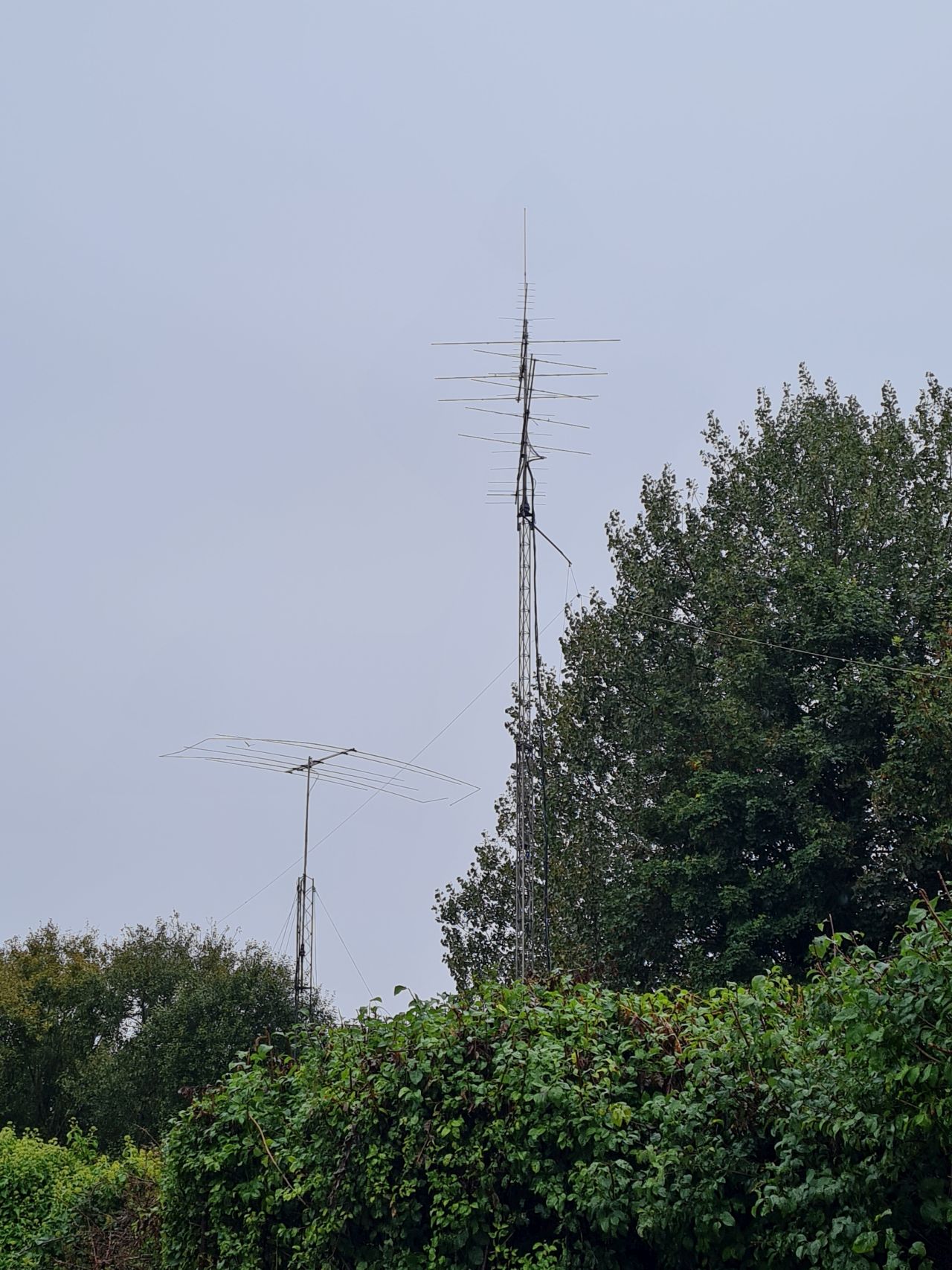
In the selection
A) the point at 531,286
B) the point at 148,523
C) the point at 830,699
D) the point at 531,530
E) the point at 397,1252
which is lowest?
the point at 397,1252

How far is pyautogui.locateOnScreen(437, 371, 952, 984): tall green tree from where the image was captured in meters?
17.5

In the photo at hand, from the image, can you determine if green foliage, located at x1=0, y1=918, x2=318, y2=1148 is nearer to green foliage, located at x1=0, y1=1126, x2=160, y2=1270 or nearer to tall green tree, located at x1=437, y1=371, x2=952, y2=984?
tall green tree, located at x1=437, y1=371, x2=952, y2=984

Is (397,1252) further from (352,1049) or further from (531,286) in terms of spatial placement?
(531,286)

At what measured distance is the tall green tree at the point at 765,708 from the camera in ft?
57.3

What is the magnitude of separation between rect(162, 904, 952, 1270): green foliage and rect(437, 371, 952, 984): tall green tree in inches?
363

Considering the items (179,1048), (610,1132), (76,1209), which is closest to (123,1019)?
(179,1048)

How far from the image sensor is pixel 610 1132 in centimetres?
503

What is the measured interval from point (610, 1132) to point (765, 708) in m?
15.3

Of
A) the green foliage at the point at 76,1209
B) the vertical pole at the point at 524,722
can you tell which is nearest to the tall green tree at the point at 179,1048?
the green foliage at the point at 76,1209

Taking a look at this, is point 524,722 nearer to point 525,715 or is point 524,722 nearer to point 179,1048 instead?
point 525,715

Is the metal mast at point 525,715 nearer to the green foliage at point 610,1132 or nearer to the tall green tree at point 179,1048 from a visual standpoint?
the green foliage at point 610,1132

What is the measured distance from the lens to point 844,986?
14.2 feet

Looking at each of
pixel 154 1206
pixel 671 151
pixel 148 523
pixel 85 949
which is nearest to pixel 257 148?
pixel 671 151

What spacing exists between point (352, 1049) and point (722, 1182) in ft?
8.07
